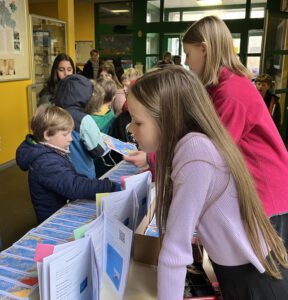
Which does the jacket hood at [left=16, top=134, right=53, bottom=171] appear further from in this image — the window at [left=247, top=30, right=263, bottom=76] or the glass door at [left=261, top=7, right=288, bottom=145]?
the window at [left=247, top=30, right=263, bottom=76]

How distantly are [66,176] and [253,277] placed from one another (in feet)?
3.13

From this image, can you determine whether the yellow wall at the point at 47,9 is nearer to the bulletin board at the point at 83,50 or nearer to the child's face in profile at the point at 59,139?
the bulletin board at the point at 83,50

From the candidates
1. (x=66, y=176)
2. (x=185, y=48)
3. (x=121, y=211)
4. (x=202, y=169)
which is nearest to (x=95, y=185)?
(x=66, y=176)

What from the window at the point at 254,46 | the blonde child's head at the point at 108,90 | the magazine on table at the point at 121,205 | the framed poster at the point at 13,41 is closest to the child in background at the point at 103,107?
the blonde child's head at the point at 108,90

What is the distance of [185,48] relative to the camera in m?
1.40

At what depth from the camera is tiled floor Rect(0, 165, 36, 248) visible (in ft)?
9.46

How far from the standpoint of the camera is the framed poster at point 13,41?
13.7ft

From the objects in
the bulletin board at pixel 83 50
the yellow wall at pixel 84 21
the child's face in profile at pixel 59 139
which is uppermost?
the yellow wall at pixel 84 21

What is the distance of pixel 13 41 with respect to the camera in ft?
14.4

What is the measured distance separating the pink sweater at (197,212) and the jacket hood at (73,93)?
153cm

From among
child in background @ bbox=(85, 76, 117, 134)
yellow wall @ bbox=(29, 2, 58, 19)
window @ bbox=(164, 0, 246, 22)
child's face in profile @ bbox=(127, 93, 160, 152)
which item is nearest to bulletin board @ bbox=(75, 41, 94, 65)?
yellow wall @ bbox=(29, 2, 58, 19)

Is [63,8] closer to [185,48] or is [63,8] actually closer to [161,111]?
[185,48]

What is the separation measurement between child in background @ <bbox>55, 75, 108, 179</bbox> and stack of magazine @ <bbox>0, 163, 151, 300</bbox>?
0.76 metres

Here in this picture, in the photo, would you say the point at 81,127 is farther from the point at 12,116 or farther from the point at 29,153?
the point at 12,116
